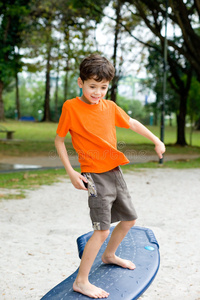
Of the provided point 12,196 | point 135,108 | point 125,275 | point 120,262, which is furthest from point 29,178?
point 135,108

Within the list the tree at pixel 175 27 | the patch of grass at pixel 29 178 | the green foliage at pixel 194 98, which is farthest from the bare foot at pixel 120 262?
the green foliage at pixel 194 98

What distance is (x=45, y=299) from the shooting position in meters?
2.72

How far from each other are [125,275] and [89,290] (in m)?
0.36

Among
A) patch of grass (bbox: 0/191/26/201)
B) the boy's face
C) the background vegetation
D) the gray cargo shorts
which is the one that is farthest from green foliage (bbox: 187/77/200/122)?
the boy's face

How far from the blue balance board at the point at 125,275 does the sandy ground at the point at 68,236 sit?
1.09 feet

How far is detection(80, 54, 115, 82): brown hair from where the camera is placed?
2.54 metres

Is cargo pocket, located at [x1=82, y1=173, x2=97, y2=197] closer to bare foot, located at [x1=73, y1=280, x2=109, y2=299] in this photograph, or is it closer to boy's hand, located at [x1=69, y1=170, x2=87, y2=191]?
boy's hand, located at [x1=69, y1=170, x2=87, y2=191]

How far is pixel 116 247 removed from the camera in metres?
2.99

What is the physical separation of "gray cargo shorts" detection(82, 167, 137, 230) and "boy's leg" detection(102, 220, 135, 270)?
0.13 metres

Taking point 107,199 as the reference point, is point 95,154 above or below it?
above

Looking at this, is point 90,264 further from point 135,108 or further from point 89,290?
point 135,108

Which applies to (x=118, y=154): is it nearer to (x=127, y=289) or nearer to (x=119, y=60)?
(x=127, y=289)

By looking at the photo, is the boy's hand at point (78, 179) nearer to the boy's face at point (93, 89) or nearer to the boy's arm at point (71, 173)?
the boy's arm at point (71, 173)

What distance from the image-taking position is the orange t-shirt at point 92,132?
2.64 m
